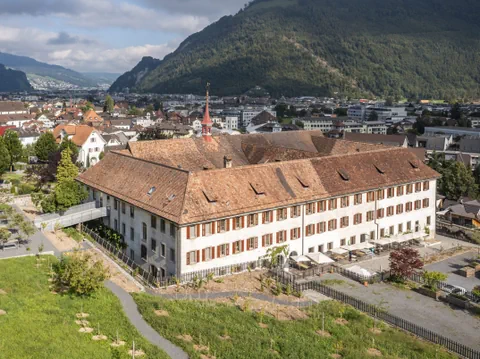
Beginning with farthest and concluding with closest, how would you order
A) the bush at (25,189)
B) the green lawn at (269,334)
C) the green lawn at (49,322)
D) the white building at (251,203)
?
the bush at (25,189)
the white building at (251,203)
the green lawn at (269,334)
the green lawn at (49,322)

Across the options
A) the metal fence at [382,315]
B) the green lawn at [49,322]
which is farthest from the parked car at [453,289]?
the green lawn at [49,322]

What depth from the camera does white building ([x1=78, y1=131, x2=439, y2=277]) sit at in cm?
4869

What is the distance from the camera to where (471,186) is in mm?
94438

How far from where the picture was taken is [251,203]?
168 feet

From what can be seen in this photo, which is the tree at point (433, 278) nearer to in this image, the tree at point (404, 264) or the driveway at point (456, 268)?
the tree at point (404, 264)

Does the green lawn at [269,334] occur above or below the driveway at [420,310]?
above

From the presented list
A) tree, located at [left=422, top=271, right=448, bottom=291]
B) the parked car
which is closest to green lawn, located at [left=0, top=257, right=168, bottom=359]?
tree, located at [left=422, top=271, right=448, bottom=291]

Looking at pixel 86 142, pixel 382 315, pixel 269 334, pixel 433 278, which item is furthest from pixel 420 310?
pixel 86 142

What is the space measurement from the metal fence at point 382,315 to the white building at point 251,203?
232 inches

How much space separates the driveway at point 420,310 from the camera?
4019 cm

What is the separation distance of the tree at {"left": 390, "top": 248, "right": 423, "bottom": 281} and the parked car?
285cm

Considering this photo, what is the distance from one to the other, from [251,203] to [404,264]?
49.1 feet

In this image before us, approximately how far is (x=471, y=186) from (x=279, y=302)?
208ft

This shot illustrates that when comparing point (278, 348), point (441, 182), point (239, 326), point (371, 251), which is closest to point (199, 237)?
point (239, 326)
